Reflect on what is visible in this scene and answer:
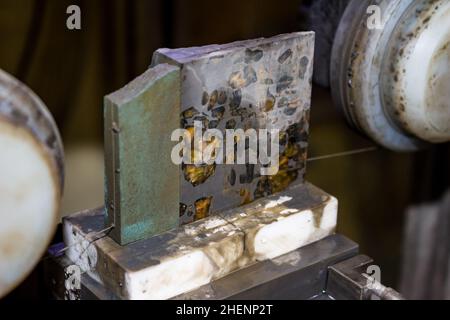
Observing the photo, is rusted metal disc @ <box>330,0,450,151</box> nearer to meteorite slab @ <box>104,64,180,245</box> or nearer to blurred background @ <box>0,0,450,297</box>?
blurred background @ <box>0,0,450,297</box>

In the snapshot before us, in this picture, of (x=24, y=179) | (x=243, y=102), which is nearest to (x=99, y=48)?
(x=243, y=102)

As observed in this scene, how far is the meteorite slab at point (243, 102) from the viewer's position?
49.5 inches

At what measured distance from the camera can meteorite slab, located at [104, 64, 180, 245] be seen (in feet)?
3.89

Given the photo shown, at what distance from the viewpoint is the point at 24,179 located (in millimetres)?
1145

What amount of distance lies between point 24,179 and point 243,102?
1.30 feet

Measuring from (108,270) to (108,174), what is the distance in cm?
16

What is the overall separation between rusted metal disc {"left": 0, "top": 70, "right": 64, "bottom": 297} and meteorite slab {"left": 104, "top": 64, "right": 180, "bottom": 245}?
92 mm

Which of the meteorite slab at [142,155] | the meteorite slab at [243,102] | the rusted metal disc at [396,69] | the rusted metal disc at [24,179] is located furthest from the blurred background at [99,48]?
the rusted metal disc at [24,179]

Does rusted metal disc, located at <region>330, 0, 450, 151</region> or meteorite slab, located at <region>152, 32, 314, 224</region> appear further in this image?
rusted metal disc, located at <region>330, 0, 450, 151</region>

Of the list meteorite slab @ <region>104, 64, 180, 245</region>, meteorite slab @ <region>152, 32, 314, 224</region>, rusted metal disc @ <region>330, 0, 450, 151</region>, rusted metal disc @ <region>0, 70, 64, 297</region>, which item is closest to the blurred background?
rusted metal disc @ <region>330, 0, 450, 151</region>

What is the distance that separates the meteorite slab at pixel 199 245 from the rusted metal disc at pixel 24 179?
12cm

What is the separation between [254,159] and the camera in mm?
1393

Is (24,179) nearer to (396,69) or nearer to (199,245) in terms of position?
(199,245)

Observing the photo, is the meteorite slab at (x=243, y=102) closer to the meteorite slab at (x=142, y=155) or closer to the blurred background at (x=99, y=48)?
the meteorite slab at (x=142, y=155)
